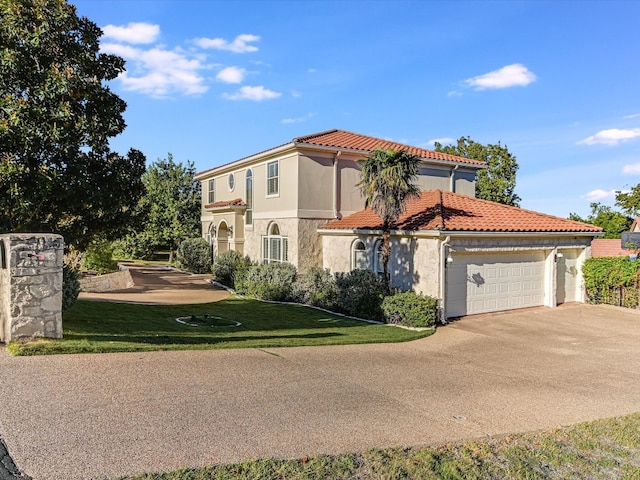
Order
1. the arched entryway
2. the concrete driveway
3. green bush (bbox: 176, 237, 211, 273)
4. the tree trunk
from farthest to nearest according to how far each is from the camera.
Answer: green bush (bbox: 176, 237, 211, 273) → the arched entryway → the tree trunk → the concrete driveway

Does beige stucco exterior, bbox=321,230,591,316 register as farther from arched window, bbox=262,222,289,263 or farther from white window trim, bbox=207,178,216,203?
white window trim, bbox=207,178,216,203

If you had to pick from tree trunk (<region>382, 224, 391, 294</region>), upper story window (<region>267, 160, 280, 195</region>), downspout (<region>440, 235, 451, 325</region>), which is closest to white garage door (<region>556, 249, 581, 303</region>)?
downspout (<region>440, 235, 451, 325</region>)

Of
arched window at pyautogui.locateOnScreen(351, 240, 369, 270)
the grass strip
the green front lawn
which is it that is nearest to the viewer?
the grass strip

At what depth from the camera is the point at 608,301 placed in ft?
64.5

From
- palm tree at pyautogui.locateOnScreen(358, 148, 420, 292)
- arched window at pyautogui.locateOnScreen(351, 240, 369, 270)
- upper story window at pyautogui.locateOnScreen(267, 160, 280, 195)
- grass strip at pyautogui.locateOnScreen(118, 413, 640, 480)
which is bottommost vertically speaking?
grass strip at pyautogui.locateOnScreen(118, 413, 640, 480)

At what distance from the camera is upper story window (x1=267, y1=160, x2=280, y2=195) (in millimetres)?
23647

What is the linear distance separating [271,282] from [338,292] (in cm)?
397

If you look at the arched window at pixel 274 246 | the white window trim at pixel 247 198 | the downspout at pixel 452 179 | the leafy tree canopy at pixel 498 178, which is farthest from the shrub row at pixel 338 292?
the leafy tree canopy at pixel 498 178

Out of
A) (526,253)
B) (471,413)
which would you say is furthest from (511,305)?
(471,413)

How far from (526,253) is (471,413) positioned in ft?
43.7

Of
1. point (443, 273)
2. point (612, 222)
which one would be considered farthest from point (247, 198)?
point (612, 222)

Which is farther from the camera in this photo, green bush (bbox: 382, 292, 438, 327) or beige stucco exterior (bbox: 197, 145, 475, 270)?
beige stucco exterior (bbox: 197, 145, 475, 270)

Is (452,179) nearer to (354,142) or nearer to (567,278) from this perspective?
(354,142)

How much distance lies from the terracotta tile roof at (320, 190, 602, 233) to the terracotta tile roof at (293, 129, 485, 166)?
132 inches
